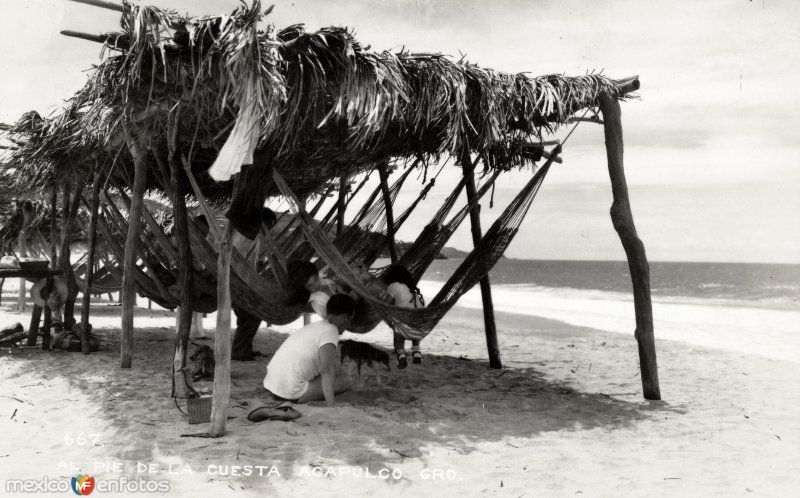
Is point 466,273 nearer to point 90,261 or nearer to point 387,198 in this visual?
point 387,198

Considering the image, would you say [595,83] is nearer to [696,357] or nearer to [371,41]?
[371,41]

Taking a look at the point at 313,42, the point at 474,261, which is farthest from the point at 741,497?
the point at 313,42

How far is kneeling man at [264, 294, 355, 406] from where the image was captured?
3.05 m

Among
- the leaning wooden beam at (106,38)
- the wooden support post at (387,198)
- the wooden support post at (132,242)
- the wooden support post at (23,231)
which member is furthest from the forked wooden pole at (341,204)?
the wooden support post at (23,231)

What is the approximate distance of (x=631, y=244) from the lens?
3533 mm

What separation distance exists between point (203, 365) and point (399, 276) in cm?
134

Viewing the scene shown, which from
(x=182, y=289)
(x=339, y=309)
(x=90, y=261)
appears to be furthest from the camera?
(x=90, y=261)

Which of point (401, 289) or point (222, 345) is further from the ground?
point (401, 289)

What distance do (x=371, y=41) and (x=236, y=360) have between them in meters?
2.68

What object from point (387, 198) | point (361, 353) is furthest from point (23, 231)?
point (361, 353)

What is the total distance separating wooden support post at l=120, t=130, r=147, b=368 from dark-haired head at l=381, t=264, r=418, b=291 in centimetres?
162

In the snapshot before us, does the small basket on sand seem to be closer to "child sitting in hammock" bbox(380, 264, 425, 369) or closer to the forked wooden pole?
"child sitting in hammock" bbox(380, 264, 425, 369)

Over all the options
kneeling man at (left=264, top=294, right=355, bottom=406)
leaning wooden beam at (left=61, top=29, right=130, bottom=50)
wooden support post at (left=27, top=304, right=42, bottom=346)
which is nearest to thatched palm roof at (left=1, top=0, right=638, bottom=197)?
leaning wooden beam at (left=61, top=29, right=130, bottom=50)

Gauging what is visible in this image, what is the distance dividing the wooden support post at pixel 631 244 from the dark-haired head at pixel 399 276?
134 cm
